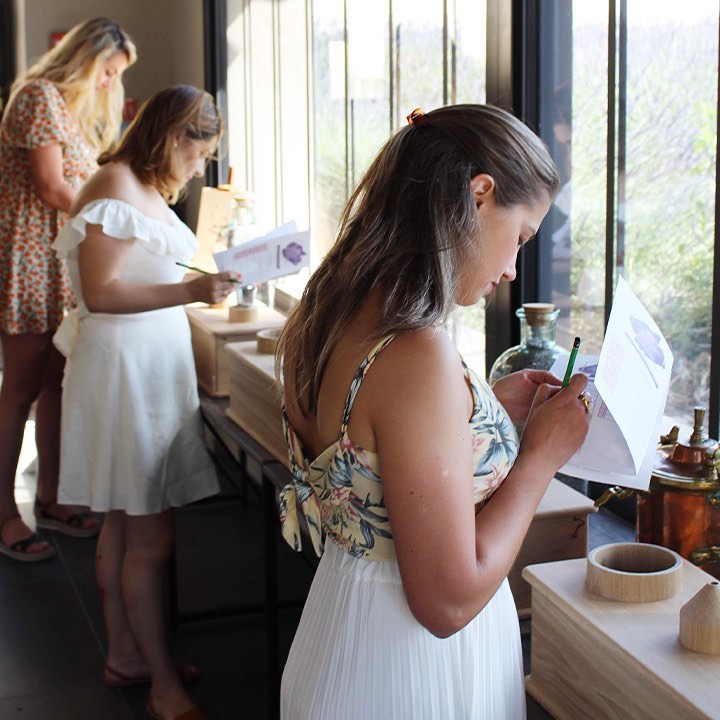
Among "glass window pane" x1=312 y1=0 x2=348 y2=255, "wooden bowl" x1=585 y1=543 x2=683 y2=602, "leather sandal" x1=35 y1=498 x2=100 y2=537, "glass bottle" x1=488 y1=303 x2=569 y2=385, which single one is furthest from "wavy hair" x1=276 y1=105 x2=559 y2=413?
"leather sandal" x1=35 y1=498 x2=100 y2=537

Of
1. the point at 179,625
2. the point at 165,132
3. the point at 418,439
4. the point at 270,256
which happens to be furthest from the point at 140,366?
the point at 418,439

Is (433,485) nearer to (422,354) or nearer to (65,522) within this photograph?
(422,354)

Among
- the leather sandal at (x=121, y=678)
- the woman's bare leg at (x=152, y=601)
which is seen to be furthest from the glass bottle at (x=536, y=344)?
the leather sandal at (x=121, y=678)

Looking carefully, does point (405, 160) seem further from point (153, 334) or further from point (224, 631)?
point (224, 631)

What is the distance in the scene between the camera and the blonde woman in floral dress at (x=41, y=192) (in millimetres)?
3453

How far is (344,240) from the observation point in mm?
1271

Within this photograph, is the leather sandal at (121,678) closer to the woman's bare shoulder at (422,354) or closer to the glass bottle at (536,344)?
the glass bottle at (536,344)

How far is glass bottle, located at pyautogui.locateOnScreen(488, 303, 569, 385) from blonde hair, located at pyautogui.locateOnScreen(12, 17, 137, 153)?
218 centimetres

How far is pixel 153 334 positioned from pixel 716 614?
5.80 ft

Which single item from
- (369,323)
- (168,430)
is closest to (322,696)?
(369,323)

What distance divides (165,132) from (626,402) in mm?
1600

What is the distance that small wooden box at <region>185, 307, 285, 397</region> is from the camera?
297cm

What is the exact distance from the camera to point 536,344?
5.70ft

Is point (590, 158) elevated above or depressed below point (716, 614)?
above
